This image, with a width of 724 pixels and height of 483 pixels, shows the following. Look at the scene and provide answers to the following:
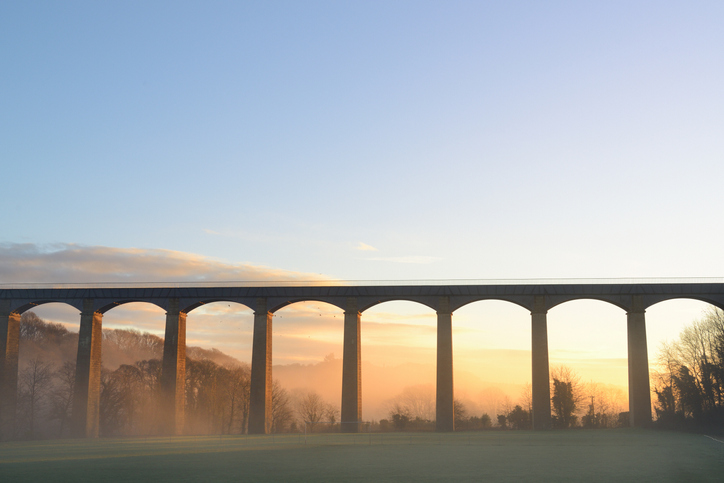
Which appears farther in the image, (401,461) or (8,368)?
(8,368)

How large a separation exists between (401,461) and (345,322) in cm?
2687

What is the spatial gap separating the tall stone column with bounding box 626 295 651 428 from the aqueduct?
0.27 ft

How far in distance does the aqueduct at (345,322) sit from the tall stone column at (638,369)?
0.27 feet

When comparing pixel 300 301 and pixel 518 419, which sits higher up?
pixel 300 301

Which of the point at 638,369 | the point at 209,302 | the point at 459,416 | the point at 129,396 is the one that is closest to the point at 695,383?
the point at 638,369

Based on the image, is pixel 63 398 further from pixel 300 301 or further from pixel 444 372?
pixel 444 372

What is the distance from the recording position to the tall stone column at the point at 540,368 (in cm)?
5166

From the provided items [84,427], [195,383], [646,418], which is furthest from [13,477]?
[195,383]

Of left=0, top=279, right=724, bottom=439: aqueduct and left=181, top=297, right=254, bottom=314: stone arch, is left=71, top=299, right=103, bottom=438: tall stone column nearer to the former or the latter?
left=0, top=279, right=724, bottom=439: aqueduct

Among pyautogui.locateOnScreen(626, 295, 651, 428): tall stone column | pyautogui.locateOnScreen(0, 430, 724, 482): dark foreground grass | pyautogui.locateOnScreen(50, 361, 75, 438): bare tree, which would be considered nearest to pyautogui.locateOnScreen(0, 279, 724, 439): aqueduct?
pyautogui.locateOnScreen(626, 295, 651, 428): tall stone column

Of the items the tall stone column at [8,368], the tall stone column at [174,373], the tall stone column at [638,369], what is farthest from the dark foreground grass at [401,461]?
the tall stone column at [8,368]

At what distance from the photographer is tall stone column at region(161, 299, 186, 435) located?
55.4 m

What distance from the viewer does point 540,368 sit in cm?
5256

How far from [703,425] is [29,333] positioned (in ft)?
287
